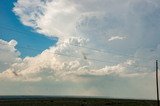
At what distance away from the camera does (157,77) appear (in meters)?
69.4

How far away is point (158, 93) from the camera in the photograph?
A: 68.9m

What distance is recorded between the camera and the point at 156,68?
70000mm

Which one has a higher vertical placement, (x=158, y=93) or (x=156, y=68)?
(x=156, y=68)

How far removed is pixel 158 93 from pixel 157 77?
352 centimetres

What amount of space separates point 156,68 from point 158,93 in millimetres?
5561

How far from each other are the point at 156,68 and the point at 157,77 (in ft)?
6.72
